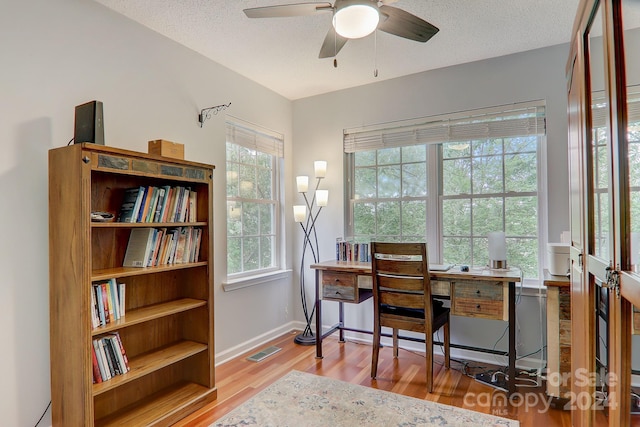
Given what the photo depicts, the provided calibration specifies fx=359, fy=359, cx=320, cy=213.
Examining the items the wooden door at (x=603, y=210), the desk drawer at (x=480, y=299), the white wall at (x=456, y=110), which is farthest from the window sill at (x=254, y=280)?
the wooden door at (x=603, y=210)

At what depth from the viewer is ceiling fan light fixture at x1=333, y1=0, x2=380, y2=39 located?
61.7 inches

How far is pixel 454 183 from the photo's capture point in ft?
10.7

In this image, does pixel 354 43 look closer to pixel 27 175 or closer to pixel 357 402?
pixel 27 175

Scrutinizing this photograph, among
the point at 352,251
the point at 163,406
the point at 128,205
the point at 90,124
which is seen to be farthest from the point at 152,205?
the point at 352,251

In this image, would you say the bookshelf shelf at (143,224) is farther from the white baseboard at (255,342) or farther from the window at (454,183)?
the window at (454,183)

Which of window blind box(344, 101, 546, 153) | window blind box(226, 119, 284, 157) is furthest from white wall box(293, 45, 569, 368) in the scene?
window blind box(226, 119, 284, 157)

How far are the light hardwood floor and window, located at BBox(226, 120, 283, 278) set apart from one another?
0.86 metres

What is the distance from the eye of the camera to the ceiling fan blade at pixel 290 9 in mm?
1772

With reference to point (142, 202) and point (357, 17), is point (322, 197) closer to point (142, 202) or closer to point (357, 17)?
point (142, 202)

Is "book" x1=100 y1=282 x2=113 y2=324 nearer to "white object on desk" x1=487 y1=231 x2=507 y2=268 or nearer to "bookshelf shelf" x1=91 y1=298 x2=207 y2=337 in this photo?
"bookshelf shelf" x1=91 y1=298 x2=207 y2=337

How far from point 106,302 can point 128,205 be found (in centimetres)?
57

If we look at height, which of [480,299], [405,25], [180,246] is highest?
[405,25]

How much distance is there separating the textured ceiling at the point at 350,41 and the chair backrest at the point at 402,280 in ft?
5.08

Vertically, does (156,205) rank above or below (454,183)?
below
